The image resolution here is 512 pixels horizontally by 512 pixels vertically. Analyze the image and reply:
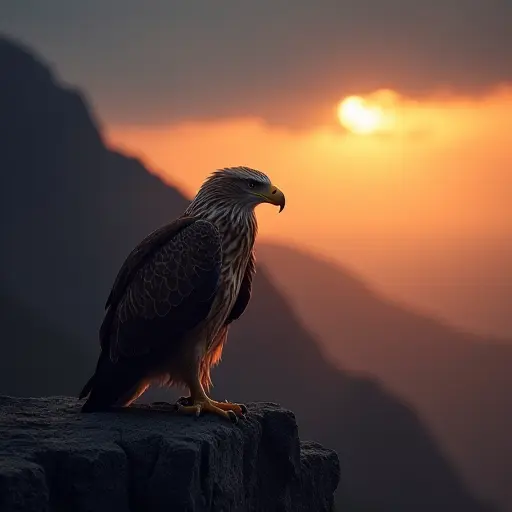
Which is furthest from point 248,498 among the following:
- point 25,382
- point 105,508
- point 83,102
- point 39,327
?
point 83,102

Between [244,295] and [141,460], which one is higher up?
[244,295]

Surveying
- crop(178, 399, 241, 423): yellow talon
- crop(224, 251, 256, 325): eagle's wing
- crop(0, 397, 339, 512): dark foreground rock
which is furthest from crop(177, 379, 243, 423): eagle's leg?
crop(224, 251, 256, 325): eagle's wing

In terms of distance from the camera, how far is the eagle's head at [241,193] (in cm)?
886

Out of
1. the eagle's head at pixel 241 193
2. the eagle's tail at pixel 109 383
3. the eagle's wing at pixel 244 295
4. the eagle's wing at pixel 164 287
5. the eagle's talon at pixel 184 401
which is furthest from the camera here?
the eagle's wing at pixel 244 295

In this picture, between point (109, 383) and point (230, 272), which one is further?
point (230, 272)

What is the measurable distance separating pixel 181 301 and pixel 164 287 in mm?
230

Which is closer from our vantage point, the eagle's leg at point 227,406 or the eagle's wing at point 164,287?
the eagle's wing at point 164,287

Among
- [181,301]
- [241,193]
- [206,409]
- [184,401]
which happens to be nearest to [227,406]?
[206,409]

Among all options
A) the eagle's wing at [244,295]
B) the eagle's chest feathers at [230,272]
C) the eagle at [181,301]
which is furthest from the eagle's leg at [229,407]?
the eagle's wing at [244,295]

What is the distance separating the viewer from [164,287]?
8453 millimetres

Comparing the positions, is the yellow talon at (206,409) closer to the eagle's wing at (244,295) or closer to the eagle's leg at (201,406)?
the eagle's leg at (201,406)

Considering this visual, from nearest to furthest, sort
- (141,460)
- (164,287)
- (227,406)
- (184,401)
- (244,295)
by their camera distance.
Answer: (141,460) → (164,287) → (227,406) → (184,401) → (244,295)

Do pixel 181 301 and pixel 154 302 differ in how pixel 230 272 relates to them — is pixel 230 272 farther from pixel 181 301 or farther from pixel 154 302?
pixel 154 302

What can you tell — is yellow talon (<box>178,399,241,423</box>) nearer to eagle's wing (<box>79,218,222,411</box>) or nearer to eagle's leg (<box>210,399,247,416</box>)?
eagle's leg (<box>210,399,247,416</box>)
